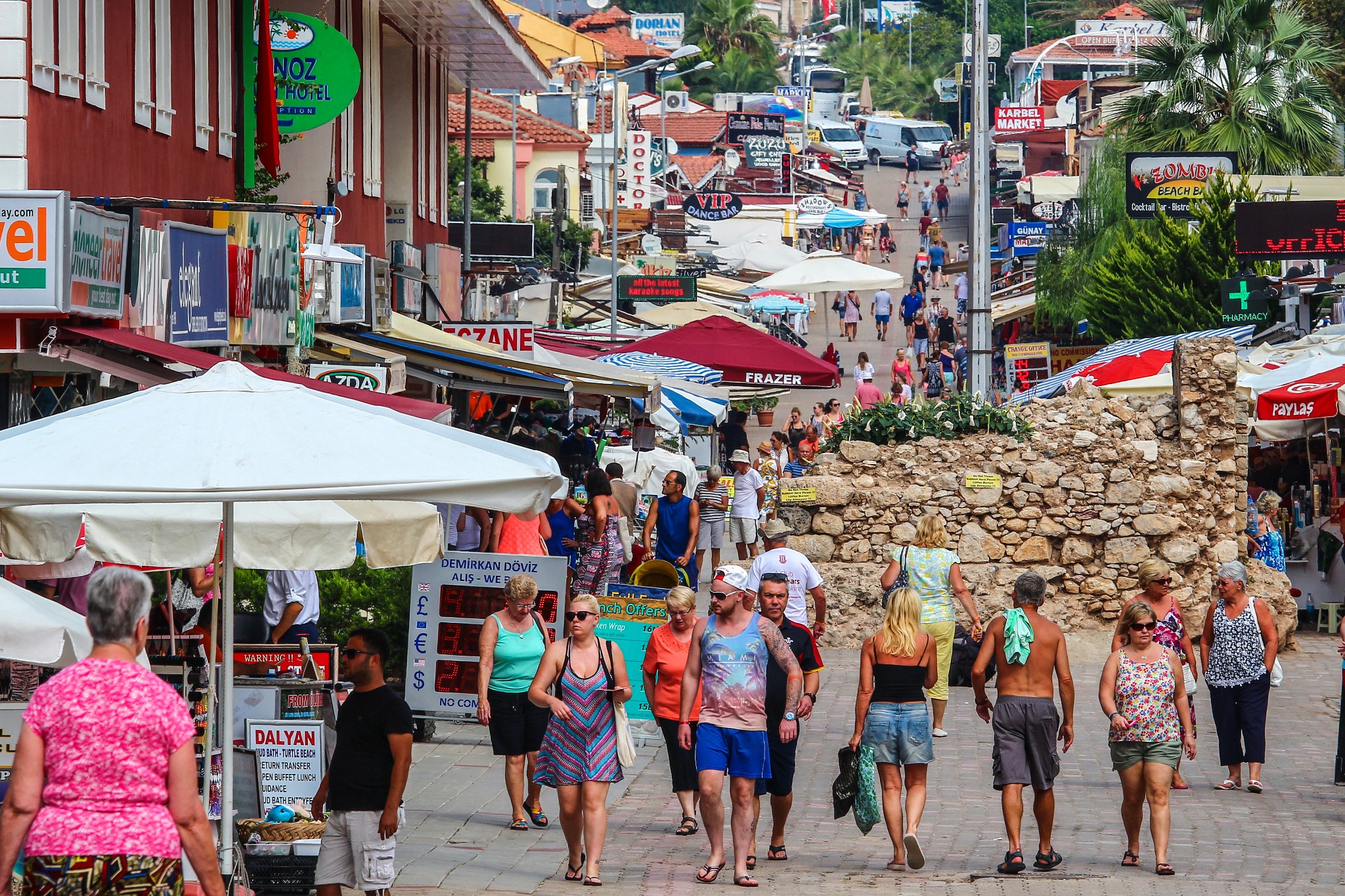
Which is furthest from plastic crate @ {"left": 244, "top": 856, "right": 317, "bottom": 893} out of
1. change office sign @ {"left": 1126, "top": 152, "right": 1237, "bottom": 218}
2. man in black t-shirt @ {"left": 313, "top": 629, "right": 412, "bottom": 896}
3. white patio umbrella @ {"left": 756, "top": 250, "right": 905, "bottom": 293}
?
white patio umbrella @ {"left": 756, "top": 250, "right": 905, "bottom": 293}

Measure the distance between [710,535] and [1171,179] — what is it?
44.4 ft

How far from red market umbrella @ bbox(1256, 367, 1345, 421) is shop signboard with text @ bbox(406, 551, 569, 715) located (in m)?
10.3

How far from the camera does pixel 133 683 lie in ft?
17.5

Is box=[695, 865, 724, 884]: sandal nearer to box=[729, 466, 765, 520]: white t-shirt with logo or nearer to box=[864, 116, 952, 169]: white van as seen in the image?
box=[729, 466, 765, 520]: white t-shirt with logo

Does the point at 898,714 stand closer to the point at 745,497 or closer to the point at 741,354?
the point at 745,497

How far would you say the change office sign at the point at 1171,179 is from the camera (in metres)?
29.7

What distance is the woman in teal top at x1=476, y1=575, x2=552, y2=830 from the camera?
1026cm

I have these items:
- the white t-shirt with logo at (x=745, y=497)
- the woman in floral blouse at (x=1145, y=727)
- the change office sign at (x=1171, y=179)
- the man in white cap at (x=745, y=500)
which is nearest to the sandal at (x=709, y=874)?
the woman in floral blouse at (x=1145, y=727)

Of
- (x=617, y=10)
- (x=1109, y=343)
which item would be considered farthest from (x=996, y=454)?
(x=617, y=10)

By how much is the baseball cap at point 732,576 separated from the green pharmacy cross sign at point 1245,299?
1751 cm

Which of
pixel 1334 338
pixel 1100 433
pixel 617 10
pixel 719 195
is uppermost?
pixel 617 10

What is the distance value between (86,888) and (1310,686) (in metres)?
14.1

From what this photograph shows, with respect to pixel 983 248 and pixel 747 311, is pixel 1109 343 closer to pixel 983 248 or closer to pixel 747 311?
pixel 747 311

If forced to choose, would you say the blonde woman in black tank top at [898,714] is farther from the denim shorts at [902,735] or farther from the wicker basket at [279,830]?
the wicker basket at [279,830]
